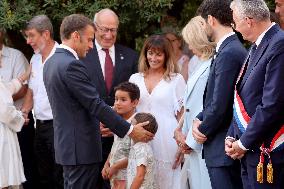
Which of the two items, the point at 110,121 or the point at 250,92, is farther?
the point at 110,121

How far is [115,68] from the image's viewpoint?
6484 millimetres

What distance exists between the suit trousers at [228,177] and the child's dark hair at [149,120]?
3.30 feet

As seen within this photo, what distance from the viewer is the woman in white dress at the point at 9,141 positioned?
6.42 meters

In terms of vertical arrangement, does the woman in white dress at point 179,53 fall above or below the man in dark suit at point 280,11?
below

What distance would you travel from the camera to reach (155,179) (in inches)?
230

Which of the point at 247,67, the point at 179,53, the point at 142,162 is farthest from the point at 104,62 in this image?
the point at 247,67

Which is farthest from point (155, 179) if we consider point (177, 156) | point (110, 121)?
point (110, 121)

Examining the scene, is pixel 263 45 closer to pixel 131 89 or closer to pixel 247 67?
pixel 247 67

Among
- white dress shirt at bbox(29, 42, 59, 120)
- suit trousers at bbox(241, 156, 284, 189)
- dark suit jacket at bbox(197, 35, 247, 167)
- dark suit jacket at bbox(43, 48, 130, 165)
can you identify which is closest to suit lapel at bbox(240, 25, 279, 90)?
dark suit jacket at bbox(197, 35, 247, 167)

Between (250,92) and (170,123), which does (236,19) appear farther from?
(170,123)

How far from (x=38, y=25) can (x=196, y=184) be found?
2.39 meters

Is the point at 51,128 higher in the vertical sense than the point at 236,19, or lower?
lower

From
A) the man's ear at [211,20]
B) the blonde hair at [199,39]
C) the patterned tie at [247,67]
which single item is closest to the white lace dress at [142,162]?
the blonde hair at [199,39]

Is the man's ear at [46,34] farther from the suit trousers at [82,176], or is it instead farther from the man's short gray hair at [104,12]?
the suit trousers at [82,176]
